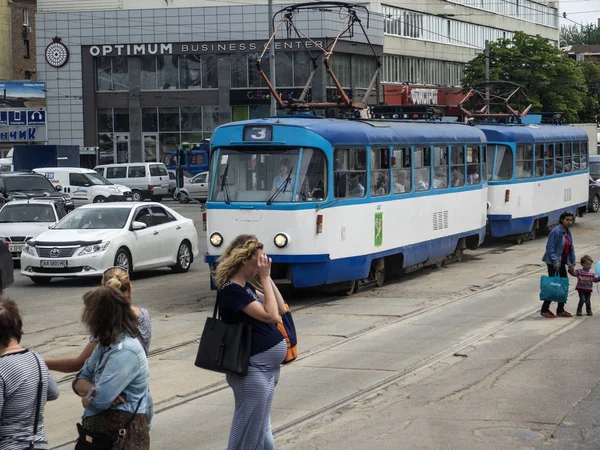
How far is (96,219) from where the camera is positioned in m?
20.7

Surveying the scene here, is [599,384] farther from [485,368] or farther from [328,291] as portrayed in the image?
[328,291]

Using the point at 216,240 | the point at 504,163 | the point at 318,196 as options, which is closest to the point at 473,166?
the point at 504,163

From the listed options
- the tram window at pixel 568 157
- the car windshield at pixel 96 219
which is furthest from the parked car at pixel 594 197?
the car windshield at pixel 96 219

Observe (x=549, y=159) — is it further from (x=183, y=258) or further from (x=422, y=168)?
(x=183, y=258)

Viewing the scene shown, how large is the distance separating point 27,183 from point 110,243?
1429 cm

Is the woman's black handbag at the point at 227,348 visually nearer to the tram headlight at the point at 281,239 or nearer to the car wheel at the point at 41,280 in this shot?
the tram headlight at the point at 281,239

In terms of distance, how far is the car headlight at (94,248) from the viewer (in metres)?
19.6

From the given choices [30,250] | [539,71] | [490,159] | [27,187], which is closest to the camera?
[30,250]

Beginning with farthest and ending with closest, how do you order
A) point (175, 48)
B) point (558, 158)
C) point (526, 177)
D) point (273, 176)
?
point (175, 48) → point (558, 158) → point (526, 177) → point (273, 176)

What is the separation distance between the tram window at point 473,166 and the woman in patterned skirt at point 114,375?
17.5m

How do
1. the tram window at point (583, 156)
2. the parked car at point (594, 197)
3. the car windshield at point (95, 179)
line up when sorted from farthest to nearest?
the car windshield at point (95, 179) < the parked car at point (594, 197) < the tram window at point (583, 156)

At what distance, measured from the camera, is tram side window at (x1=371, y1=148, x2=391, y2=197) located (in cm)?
1825

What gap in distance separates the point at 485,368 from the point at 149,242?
33.7ft

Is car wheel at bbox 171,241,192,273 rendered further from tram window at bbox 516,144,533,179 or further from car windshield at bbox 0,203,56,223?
tram window at bbox 516,144,533,179
